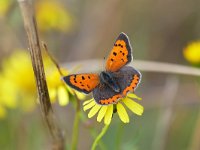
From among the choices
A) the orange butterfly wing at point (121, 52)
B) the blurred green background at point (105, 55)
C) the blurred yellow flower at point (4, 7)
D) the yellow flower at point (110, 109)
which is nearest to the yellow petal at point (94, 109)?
the yellow flower at point (110, 109)

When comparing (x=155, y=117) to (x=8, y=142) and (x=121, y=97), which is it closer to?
(x=8, y=142)

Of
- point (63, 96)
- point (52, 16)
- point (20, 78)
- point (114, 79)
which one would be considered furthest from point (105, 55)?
point (114, 79)

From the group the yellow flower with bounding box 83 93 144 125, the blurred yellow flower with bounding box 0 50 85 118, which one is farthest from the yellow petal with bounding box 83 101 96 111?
the blurred yellow flower with bounding box 0 50 85 118

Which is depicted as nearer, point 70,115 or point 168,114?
point 168,114

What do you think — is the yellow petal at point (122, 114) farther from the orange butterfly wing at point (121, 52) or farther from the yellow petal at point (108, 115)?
the orange butterfly wing at point (121, 52)

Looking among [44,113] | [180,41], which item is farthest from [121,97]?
[180,41]

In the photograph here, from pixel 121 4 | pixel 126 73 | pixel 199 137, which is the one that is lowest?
pixel 199 137
